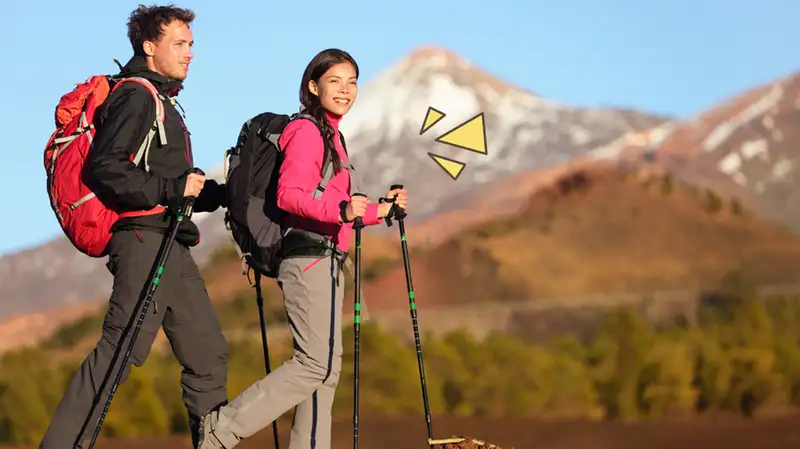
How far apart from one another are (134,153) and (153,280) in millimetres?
530

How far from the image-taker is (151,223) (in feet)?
18.2

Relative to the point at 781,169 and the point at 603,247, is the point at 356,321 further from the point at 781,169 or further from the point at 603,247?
the point at 781,169

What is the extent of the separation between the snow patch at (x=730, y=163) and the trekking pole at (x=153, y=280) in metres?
41.6

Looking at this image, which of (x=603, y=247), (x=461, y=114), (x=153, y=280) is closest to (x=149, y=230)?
(x=153, y=280)

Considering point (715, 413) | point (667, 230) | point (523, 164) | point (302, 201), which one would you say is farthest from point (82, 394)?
point (523, 164)

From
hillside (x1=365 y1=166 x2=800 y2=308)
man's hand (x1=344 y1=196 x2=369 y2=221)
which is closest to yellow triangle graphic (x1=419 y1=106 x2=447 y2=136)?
man's hand (x1=344 y1=196 x2=369 y2=221)

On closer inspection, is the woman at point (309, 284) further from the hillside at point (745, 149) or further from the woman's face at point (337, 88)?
the hillside at point (745, 149)

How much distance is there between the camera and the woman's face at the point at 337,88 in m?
5.60

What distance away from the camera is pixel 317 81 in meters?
5.65

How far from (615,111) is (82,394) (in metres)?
49.8

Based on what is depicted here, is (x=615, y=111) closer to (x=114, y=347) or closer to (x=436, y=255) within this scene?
(x=436, y=255)

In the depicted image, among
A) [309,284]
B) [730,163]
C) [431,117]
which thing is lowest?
[309,284]

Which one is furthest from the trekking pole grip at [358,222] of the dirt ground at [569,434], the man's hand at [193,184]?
the dirt ground at [569,434]

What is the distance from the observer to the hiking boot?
5.48 m
